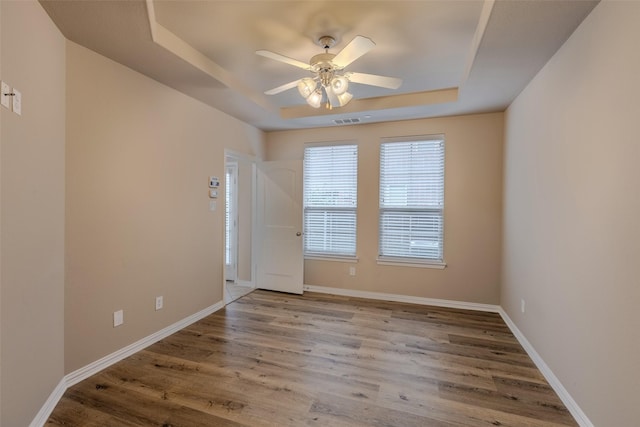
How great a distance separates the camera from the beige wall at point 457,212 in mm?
3750

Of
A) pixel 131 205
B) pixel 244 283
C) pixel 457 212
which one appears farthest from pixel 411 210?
pixel 131 205

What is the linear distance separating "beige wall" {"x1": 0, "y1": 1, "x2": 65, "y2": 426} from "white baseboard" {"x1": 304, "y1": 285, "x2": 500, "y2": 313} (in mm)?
3094

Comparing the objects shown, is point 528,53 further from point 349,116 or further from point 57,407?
point 57,407

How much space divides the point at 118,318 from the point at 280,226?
7.84ft

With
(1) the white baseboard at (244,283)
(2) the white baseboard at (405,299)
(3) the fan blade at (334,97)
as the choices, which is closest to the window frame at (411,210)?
(2) the white baseboard at (405,299)

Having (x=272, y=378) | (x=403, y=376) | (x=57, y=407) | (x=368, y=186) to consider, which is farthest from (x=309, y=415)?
(x=368, y=186)

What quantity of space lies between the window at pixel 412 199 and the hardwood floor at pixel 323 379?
39.4 inches

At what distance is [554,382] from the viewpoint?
7.12ft

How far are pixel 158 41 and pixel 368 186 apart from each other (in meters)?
2.95

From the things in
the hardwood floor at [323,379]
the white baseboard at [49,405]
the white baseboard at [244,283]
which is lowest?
the hardwood floor at [323,379]

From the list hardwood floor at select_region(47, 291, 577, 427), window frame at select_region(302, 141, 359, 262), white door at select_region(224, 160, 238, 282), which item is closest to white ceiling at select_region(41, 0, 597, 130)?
window frame at select_region(302, 141, 359, 262)

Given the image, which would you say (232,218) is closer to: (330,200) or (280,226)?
(280,226)

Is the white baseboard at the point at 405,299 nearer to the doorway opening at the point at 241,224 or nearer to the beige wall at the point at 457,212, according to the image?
the beige wall at the point at 457,212

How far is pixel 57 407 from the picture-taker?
6.36 feet
